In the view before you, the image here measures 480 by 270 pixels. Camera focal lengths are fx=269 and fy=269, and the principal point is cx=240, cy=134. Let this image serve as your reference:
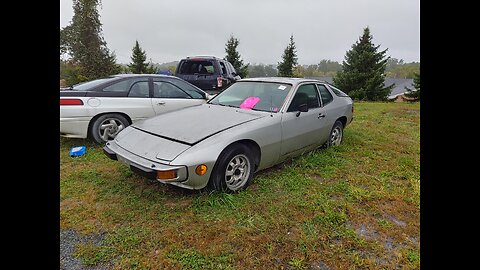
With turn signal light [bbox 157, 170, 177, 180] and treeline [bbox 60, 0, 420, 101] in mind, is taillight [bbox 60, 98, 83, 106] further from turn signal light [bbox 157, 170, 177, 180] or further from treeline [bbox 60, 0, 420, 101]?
treeline [bbox 60, 0, 420, 101]

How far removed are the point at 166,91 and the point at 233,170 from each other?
9.90 feet

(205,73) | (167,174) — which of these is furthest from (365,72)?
(167,174)

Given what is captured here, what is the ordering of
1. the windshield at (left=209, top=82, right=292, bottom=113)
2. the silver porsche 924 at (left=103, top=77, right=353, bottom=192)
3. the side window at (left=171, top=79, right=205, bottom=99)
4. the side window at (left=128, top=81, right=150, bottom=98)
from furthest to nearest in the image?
the side window at (left=171, top=79, right=205, bottom=99)
the side window at (left=128, top=81, right=150, bottom=98)
the windshield at (left=209, top=82, right=292, bottom=113)
the silver porsche 924 at (left=103, top=77, right=353, bottom=192)

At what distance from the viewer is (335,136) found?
494 centimetres

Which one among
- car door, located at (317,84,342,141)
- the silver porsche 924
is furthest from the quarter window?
car door, located at (317,84,342,141)

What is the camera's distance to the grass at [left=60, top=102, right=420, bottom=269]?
2.13 meters

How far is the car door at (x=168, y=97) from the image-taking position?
5172 mm

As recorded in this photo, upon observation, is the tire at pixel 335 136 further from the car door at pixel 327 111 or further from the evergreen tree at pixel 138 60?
the evergreen tree at pixel 138 60

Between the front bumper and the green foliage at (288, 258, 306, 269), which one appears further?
the front bumper

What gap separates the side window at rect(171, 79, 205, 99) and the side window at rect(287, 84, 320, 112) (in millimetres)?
2450

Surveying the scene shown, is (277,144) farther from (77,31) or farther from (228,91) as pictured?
(77,31)
